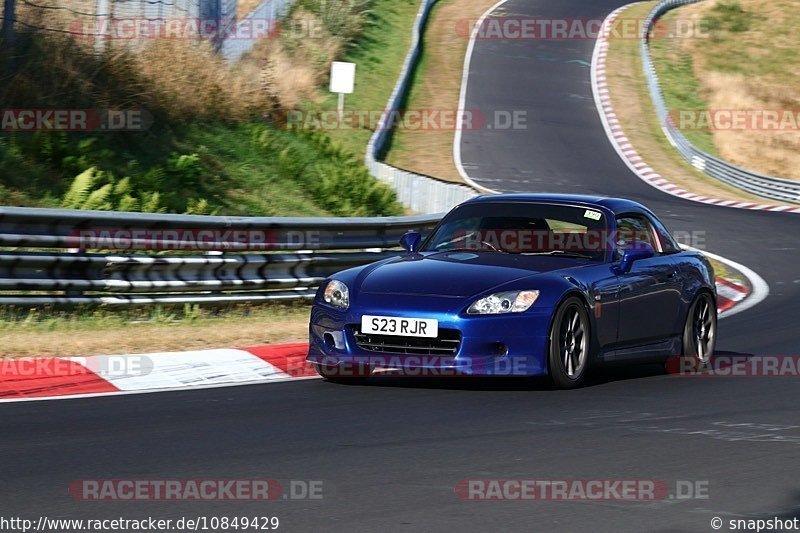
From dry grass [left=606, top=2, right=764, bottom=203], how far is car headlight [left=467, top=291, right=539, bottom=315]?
2508 centimetres

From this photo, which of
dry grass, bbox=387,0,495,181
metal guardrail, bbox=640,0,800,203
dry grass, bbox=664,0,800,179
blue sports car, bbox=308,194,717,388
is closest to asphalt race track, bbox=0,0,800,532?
blue sports car, bbox=308,194,717,388

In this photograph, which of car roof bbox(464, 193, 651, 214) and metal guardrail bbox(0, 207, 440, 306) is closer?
car roof bbox(464, 193, 651, 214)

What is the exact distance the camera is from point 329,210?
66.5ft

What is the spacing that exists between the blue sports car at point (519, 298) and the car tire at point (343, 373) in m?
0.01

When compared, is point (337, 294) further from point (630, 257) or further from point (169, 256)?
point (169, 256)

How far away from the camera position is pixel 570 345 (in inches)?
356

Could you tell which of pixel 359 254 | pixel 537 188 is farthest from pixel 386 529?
pixel 537 188

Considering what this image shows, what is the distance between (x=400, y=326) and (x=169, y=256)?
3.89 meters

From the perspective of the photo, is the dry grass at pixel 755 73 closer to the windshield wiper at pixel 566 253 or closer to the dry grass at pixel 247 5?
the dry grass at pixel 247 5

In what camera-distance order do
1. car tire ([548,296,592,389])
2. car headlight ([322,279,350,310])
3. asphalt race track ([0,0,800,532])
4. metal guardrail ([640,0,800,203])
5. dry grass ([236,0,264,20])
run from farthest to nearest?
dry grass ([236,0,264,20]) → metal guardrail ([640,0,800,203]) → car headlight ([322,279,350,310]) → car tire ([548,296,592,389]) → asphalt race track ([0,0,800,532])

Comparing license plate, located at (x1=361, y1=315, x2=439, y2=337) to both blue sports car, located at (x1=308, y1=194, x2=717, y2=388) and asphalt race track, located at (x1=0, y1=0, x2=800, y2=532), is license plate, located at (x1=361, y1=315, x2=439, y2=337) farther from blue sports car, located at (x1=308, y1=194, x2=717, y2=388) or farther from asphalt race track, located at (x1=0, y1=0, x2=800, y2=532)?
asphalt race track, located at (x1=0, y1=0, x2=800, y2=532)

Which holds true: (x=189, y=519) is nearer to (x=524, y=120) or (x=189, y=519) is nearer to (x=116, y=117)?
(x=116, y=117)

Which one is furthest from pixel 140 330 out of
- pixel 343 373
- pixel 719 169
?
pixel 719 169

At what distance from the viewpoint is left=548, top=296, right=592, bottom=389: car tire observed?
877cm
